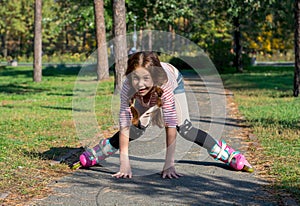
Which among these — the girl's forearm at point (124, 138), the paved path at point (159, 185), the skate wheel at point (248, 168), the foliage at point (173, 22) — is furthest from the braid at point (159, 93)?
the foliage at point (173, 22)

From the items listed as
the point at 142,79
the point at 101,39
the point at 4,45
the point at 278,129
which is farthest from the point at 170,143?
the point at 4,45

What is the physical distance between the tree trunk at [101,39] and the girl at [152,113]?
16.8 meters

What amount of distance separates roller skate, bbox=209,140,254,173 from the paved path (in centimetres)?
9

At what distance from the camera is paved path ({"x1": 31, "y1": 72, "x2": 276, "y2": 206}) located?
535cm

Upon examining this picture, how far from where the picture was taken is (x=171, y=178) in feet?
20.7

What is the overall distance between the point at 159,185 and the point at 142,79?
114 centimetres

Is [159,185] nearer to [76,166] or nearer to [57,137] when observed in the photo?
[76,166]

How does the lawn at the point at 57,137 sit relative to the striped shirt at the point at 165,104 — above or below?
below

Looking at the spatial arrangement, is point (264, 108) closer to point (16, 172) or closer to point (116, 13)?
point (116, 13)

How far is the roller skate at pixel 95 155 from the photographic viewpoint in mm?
6816

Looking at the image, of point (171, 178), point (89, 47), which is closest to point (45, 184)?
point (171, 178)

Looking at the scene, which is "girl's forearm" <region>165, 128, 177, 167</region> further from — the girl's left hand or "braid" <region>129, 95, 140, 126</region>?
"braid" <region>129, 95, 140, 126</region>

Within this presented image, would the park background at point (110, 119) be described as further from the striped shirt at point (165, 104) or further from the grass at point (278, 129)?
the striped shirt at point (165, 104)

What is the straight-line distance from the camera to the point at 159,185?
5996 millimetres
